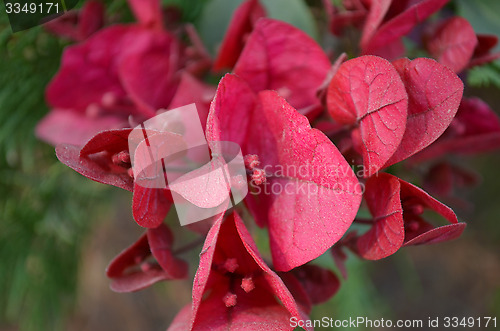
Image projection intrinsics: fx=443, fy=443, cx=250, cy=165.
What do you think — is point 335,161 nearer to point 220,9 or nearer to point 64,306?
point 220,9

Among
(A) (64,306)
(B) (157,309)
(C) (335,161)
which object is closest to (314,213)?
(C) (335,161)

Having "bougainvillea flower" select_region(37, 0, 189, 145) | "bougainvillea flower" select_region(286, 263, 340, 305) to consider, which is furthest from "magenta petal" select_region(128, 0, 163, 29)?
"bougainvillea flower" select_region(286, 263, 340, 305)

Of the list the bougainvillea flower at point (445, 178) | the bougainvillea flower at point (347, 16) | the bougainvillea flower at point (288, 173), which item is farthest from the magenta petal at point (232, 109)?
the bougainvillea flower at point (445, 178)

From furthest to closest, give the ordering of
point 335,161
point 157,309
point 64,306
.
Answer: point 157,309 → point 64,306 → point 335,161

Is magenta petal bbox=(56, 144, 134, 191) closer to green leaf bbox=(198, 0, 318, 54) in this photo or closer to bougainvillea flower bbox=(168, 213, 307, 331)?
bougainvillea flower bbox=(168, 213, 307, 331)

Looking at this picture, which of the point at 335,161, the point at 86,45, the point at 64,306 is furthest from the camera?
the point at 64,306

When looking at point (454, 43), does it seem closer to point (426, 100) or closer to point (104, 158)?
point (426, 100)
